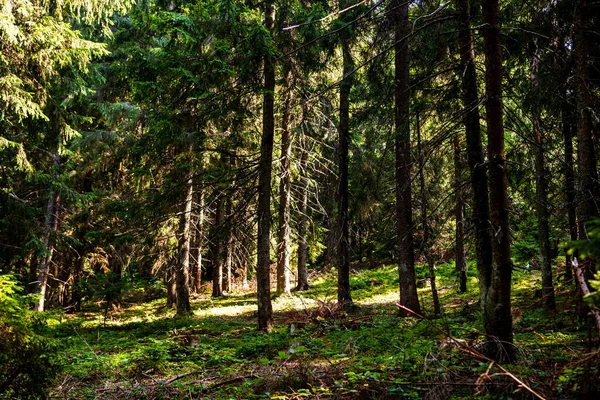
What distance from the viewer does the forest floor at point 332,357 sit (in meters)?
3.95

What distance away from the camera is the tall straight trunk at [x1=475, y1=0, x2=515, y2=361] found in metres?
4.60

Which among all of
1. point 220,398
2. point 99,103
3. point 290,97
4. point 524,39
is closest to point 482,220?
point 220,398

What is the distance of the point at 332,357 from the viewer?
6.77 metres

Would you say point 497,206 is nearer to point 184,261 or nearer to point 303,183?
point 184,261

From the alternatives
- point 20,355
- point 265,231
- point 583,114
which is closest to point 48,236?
point 265,231

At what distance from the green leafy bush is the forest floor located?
1.57ft

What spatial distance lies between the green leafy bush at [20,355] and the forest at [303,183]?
0.02m

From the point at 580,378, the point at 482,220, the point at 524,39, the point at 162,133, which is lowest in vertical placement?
the point at 580,378

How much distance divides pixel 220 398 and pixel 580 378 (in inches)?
150

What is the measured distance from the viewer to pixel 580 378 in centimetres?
291

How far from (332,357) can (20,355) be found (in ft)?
14.8

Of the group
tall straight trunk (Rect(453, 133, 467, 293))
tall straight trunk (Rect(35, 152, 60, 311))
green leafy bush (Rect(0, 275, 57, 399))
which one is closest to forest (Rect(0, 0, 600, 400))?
green leafy bush (Rect(0, 275, 57, 399))

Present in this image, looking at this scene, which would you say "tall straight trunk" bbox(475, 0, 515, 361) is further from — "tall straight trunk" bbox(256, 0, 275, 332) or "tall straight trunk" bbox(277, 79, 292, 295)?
"tall straight trunk" bbox(277, 79, 292, 295)

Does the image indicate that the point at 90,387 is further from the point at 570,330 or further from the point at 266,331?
the point at 570,330
